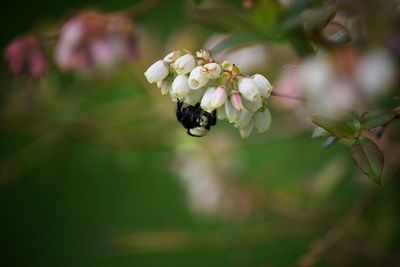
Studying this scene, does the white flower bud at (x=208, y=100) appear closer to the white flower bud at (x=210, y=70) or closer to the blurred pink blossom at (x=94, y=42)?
the white flower bud at (x=210, y=70)

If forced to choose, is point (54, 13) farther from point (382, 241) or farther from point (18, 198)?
point (382, 241)

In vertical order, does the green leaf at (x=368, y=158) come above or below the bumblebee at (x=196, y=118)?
below

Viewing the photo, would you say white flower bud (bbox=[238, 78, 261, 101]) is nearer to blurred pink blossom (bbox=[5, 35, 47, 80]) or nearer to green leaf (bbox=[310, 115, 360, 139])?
green leaf (bbox=[310, 115, 360, 139])

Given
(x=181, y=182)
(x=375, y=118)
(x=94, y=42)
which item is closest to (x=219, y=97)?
(x=375, y=118)

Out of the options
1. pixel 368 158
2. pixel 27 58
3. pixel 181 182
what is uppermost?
pixel 181 182

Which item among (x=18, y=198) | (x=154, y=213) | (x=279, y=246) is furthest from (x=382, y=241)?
(x=18, y=198)

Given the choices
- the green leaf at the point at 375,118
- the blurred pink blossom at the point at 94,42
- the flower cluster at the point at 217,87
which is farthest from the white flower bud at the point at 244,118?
the blurred pink blossom at the point at 94,42

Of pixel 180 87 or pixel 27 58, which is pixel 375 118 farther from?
pixel 27 58
